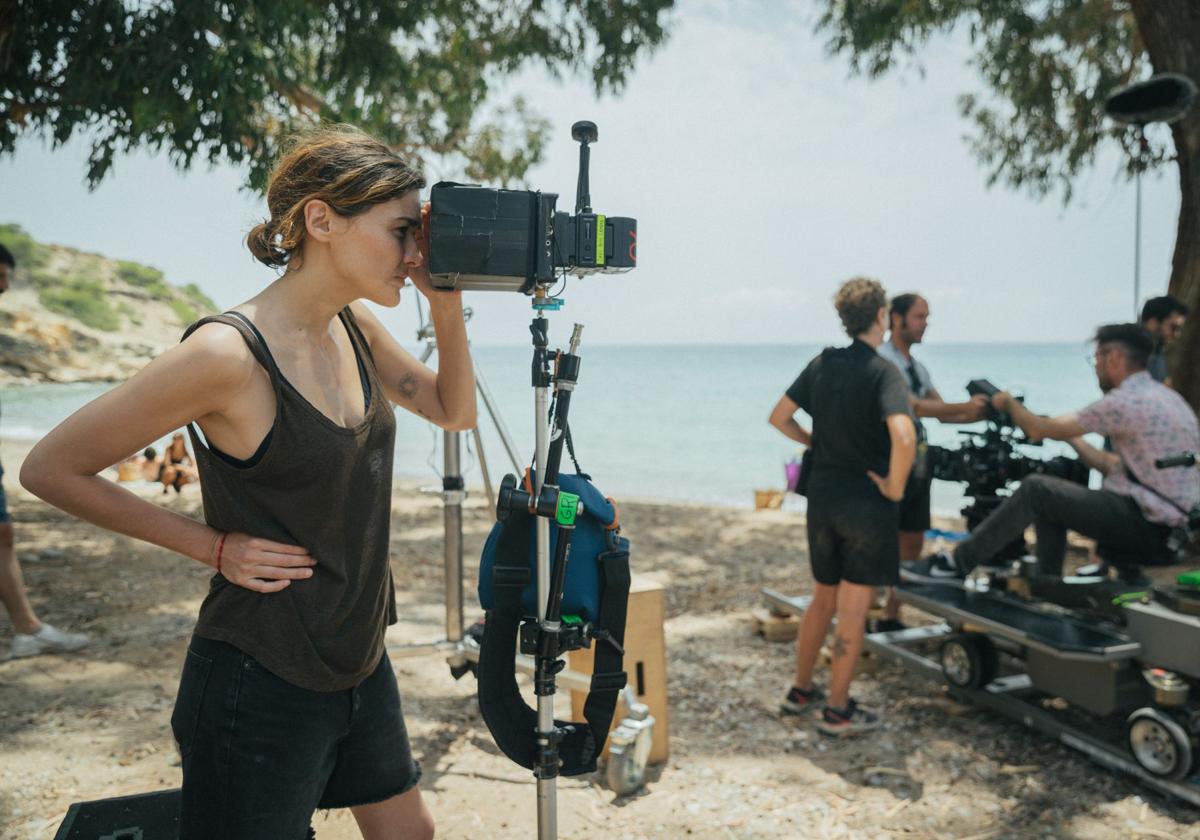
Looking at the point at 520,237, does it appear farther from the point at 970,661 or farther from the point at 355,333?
the point at 970,661

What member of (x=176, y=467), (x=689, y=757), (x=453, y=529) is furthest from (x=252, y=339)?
(x=176, y=467)

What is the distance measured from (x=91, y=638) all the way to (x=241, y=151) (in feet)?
9.45

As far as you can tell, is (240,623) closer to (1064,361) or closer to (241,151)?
(241,151)

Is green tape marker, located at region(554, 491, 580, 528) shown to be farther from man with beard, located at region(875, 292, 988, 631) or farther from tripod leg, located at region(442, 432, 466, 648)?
man with beard, located at region(875, 292, 988, 631)

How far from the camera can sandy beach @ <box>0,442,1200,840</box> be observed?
9.77ft

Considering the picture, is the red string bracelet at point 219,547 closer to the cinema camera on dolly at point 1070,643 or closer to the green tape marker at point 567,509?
the green tape marker at point 567,509

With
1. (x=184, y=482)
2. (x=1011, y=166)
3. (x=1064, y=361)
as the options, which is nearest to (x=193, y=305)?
(x=184, y=482)

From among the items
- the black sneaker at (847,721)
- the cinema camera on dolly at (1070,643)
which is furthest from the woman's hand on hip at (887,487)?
the black sneaker at (847,721)

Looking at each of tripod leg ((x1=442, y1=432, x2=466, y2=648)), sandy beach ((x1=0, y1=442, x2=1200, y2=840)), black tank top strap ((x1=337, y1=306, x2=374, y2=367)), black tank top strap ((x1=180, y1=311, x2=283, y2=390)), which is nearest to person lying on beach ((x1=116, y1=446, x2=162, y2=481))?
sandy beach ((x1=0, y1=442, x2=1200, y2=840))

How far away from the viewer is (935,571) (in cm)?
436

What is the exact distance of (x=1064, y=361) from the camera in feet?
218

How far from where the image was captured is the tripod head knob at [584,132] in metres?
1.84

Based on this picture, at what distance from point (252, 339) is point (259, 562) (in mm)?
355

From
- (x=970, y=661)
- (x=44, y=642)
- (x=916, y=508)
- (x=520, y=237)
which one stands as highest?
(x=520, y=237)
